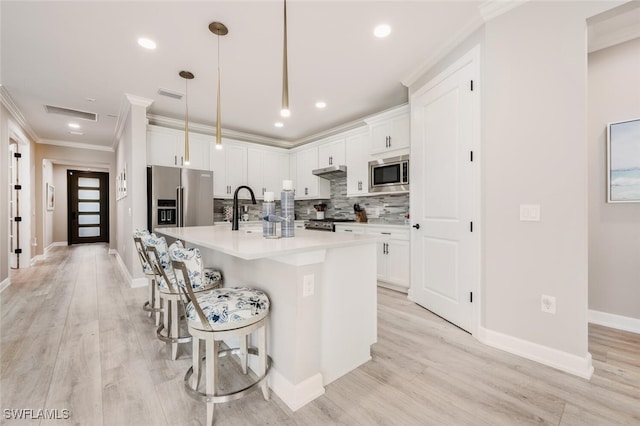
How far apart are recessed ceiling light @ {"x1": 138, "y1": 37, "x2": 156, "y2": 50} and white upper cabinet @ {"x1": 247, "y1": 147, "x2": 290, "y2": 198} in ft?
9.18

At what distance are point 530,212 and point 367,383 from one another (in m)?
1.67

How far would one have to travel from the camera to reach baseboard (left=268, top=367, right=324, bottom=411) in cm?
152

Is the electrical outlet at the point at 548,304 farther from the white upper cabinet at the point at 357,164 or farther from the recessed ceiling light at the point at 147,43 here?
the recessed ceiling light at the point at 147,43

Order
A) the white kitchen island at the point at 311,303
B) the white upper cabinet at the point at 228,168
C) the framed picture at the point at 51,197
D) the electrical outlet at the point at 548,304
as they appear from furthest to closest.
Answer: the framed picture at the point at 51,197 → the white upper cabinet at the point at 228,168 → the electrical outlet at the point at 548,304 → the white kitchen island at the point at 311,303

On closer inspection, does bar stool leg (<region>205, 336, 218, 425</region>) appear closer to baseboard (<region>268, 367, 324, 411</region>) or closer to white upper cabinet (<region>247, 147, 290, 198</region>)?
baseboard (<region>268, 367, 324, 411</region>)

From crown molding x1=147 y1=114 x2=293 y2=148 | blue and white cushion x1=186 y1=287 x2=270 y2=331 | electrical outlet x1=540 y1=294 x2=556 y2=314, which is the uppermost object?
crown molding x1=147 y1=114 x2=293 y2=148

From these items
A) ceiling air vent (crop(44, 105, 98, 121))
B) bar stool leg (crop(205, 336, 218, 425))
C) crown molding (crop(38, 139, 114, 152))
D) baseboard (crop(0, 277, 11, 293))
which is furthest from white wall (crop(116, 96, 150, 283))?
crown molding (crop(38, 139, 114, 152))

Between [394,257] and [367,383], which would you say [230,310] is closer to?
[367,383]

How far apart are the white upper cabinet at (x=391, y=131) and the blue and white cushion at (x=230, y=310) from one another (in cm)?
296

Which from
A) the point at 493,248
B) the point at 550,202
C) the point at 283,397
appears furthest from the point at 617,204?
the point at 283,397

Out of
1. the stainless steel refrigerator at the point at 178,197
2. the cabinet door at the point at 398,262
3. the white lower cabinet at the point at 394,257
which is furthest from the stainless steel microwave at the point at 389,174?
the stainless steel refrigerator at the point at 178,197

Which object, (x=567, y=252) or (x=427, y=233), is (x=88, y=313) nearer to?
(x=427, y=233)

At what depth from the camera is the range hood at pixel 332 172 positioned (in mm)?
4680

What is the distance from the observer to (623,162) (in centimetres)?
238
